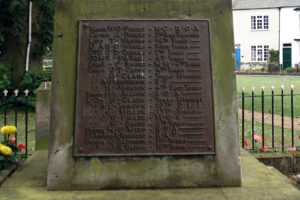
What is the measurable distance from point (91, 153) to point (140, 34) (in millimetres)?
1476

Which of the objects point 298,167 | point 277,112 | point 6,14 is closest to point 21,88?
point 6,14

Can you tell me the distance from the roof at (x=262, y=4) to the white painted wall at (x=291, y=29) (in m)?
0.62

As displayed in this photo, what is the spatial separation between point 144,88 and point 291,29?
39.4 meters

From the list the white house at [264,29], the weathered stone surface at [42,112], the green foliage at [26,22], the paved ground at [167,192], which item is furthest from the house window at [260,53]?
the paved ground at [167,192]

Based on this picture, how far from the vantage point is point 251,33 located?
136 ft

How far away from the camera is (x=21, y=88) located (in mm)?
12711

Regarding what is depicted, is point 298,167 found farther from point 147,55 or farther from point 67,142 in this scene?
point 67,142

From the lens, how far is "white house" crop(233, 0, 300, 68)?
40000 millimetres

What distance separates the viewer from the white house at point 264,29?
131 feet

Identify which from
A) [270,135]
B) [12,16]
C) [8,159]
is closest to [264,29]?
[12,16]

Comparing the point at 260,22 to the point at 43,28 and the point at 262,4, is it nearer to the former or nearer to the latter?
the point at 262,4

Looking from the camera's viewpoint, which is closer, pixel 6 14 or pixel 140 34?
pixel 140 34

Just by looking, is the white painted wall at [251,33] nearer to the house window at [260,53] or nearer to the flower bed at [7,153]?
the house window at [260,53]

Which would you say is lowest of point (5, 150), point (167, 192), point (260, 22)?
point (167, 192)
